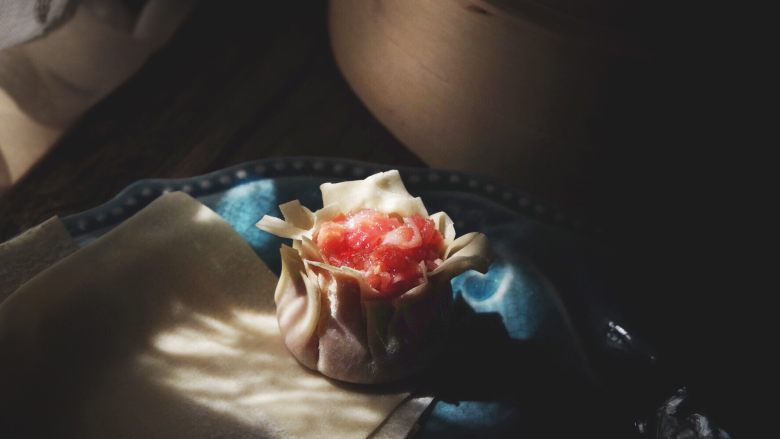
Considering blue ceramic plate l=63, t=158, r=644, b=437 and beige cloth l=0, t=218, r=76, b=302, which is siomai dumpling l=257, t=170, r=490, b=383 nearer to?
blue ceramic plate l=63, t=158, r=644, b=437

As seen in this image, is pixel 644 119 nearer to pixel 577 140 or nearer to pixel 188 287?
pixel 577 140

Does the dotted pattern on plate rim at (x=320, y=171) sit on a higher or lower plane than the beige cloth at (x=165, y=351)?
higher

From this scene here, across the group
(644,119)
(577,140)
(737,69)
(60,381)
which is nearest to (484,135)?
(577,140)

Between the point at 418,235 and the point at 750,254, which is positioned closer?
the point at 418,235

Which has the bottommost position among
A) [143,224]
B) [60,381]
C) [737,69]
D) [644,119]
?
[60,381]

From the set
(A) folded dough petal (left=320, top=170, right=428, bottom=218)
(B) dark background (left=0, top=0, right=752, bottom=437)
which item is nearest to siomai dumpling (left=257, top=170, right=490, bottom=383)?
(A) folded dough petal (left=320, top=170, right=428, bottom=218)

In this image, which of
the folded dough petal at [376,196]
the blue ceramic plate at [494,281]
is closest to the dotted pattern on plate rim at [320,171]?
the blue ceramic plate at [494,281]

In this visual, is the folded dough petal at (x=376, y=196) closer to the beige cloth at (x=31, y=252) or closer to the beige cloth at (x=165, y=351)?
the beige cloth at (x=165, y=351)
